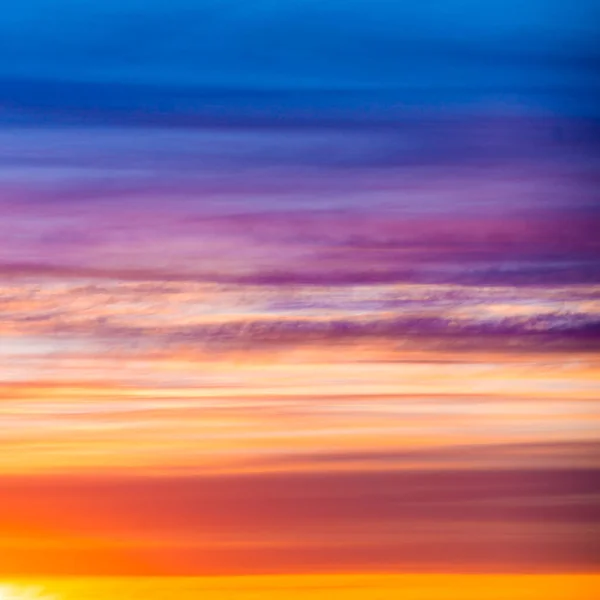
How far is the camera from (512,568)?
5.58ft

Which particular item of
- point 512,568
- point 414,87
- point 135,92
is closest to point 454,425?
point 512,568

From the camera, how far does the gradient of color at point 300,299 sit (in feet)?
5.50

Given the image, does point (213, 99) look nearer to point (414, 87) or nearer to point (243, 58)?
point (243, 58)

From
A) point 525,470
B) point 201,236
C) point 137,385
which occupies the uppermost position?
point 201,236

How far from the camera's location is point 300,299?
5.66 ft

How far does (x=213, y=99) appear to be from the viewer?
5.69ft

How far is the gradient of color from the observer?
168 centimetres

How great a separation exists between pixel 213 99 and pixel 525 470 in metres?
0.96

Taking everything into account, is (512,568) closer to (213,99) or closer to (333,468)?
(333,468)

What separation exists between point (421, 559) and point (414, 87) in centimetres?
93

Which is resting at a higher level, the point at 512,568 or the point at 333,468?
the point at 333,468

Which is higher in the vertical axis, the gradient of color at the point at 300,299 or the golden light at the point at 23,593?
the gradient of color at the point at 300,299

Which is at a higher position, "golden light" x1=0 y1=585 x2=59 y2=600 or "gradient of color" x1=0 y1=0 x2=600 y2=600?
"gradient of color" x1=0 y1=0 x2=600 y2=600

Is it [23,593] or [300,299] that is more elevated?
[300,299]
